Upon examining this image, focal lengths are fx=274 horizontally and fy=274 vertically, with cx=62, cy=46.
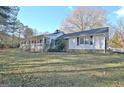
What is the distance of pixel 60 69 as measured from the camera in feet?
12.6

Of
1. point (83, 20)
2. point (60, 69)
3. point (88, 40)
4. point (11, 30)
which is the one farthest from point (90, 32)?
point (11, 30)

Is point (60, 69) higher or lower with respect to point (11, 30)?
lower

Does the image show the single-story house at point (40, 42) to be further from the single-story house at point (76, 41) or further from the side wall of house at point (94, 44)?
the side wall of house at point (94, 44)

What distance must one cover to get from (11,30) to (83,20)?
1.01 metres

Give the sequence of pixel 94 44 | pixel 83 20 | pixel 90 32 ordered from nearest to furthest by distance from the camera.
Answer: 1. pixel 83 20
2. pixel 90 32
3. pixel 94 44

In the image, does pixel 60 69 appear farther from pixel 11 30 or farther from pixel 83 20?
pixel 11 30

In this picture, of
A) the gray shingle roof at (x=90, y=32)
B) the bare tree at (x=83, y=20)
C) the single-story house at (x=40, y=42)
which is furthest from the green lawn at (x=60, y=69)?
the bare tree at (x=83, y=20)

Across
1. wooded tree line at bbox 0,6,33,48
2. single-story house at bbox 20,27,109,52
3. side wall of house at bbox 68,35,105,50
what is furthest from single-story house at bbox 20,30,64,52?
side wall of house at bbox 68,35,105,50

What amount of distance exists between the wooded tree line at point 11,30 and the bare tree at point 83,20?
54 cm

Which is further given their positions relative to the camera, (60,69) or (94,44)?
(94,44)

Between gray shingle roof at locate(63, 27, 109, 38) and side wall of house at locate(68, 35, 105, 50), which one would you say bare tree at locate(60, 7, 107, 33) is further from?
side wall of house at locate(68, 35, 105, 50)

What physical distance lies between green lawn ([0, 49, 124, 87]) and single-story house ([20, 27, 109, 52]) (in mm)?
151
